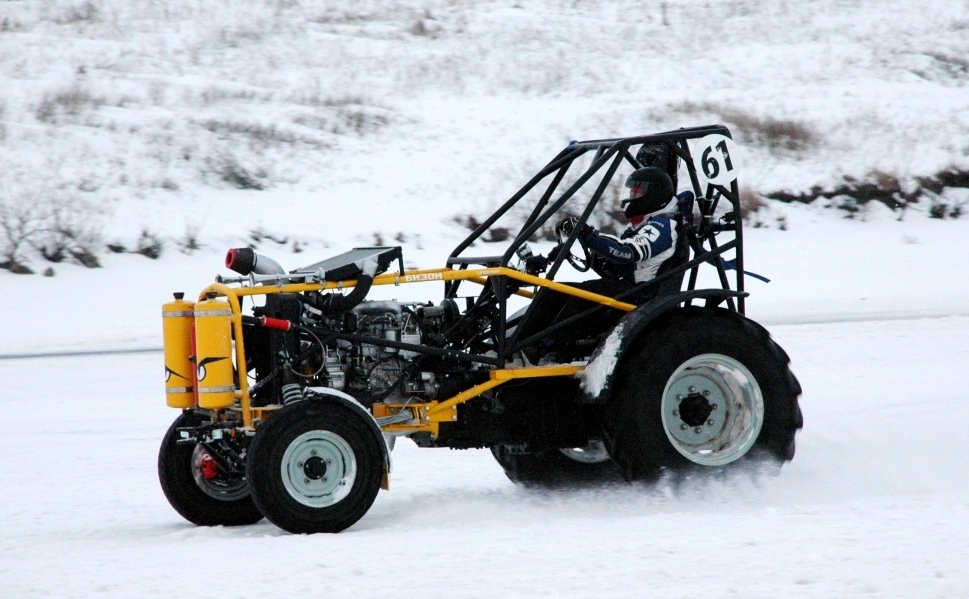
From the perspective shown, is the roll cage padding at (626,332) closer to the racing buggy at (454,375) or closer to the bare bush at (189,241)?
the racing buggy at (454,375)

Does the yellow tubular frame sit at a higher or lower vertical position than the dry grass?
lower

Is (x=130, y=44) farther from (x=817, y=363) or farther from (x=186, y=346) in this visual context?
(x=186, y=346)

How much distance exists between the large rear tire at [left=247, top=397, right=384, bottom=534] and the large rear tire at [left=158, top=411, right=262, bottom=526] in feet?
2.03

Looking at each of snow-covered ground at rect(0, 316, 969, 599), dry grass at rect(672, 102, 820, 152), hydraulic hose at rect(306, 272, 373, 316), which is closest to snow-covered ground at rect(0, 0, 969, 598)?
snow-covered ground at rect(0, 316, 969, 599)

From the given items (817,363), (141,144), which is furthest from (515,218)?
(817,363)

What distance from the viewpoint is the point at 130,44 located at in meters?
28.7

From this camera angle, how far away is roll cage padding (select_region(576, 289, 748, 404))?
6.53 metres

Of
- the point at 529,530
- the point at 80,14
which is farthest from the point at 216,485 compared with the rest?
the point at 80,14

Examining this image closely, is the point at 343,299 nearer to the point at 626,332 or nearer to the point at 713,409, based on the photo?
the point at 626,332

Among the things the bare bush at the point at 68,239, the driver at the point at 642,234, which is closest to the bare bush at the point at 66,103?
the bare bush at the point at 68,239

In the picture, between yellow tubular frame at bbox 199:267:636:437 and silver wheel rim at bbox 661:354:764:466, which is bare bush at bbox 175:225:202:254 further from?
silver wheel rim at bbox 661:354:764:466

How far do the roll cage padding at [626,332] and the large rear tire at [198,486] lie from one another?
194cm

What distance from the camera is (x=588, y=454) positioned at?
24.9ft

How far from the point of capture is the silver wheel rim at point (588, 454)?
7.54 metres
